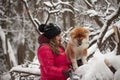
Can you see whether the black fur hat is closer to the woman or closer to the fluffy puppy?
the woman

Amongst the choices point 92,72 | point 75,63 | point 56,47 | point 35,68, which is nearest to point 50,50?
point 56,47

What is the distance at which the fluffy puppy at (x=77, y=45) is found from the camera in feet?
14.0

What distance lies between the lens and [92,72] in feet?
7.43

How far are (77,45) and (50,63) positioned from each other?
0.76 m

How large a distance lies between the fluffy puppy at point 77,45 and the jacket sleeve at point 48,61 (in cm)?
39

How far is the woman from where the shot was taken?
3.79 metres

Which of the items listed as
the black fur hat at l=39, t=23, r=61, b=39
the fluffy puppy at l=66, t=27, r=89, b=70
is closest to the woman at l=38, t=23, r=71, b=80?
the black fur hat at l=39, t=23, r=61, b=39

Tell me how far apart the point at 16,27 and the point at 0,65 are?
7.14 feet

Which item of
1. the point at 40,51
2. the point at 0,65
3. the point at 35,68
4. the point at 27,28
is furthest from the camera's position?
the point at 27,28

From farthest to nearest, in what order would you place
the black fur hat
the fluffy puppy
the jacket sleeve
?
the fluffy puppy → the black fur hat → the jacket sleeve

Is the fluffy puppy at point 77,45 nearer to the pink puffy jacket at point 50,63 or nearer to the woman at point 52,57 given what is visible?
the woman at point 52,57

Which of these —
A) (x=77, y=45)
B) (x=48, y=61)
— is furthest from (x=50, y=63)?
(x=77, y=45)

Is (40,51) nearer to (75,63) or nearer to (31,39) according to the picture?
(75,63)

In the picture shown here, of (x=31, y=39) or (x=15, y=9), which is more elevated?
(x=15, y=9)
